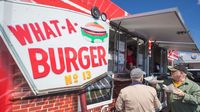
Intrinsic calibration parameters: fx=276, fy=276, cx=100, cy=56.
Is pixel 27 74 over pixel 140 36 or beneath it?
beneath

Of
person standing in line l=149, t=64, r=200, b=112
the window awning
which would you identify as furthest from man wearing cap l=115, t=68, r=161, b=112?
the window awning

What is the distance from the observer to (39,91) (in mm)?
4062

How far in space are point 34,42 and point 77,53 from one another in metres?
1.04

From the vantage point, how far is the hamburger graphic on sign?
5.19 m

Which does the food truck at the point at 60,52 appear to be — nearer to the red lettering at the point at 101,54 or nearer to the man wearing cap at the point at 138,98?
the red lettering at the point at 101,54

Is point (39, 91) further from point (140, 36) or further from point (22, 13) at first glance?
point (140, 36)

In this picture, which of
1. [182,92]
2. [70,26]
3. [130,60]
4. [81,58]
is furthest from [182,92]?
[130,60]

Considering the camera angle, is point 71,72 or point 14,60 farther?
point 71,72

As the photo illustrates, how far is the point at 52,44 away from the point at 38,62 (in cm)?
45

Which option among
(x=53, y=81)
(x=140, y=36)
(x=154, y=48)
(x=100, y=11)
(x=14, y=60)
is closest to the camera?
(x=14, y=60)

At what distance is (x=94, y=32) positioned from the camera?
5.46m

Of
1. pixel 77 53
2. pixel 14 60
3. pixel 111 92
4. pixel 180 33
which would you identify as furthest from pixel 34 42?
pixel 180 33

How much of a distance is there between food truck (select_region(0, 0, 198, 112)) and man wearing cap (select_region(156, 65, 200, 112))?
4.69 feet

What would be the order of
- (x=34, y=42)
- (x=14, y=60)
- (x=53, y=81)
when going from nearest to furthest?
1. (x=14, y=60)
2. (x=34, y=42)
3. (x=53, y=81)
